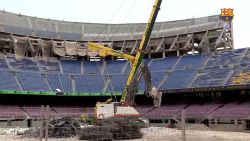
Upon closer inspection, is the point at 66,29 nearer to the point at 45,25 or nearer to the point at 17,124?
the point at 45,25

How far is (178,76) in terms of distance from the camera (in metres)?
54.4

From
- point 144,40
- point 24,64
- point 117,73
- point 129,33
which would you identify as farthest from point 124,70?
point 144,40

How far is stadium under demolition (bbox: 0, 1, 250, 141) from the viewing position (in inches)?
1694

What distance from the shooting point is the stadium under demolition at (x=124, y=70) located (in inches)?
1694

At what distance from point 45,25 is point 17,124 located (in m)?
29.8

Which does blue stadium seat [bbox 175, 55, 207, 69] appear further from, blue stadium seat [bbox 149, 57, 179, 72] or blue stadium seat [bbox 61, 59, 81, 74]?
blue stadium seat [bbox 61, 59, 81, 74]

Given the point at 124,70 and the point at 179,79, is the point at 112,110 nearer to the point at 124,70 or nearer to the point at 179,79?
the point at 179,79

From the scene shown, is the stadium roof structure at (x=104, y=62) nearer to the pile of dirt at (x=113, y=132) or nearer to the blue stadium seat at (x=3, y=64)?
the blue stadium seat at (x=3, y=64)

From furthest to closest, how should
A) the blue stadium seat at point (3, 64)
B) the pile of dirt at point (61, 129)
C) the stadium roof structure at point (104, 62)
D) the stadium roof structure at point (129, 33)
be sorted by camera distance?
the stadium roof structure at point (129, 33) → the blue stadium seat at point (3, 64) → the stadium roof structure at point (104, 62) → the pile of dirt at point (61, 129)

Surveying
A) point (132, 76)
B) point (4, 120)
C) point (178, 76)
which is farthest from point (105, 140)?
point (178, 76)

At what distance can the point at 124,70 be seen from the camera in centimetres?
6141

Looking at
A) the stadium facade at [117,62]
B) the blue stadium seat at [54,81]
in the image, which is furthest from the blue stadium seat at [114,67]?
the blue stadium seat at [54,81]

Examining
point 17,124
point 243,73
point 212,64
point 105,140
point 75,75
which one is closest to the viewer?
point 105,140

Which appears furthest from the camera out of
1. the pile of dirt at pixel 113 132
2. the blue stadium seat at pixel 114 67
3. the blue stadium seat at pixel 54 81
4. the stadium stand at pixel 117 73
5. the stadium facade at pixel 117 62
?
the blue stadium seat at pixel 114 67
